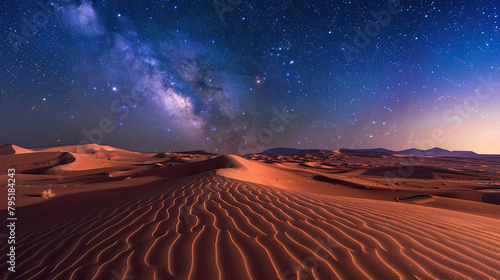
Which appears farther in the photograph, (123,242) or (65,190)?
(65,190)

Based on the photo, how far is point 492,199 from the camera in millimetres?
7312

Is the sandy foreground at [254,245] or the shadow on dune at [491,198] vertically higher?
the sandy foreground at [254,245]

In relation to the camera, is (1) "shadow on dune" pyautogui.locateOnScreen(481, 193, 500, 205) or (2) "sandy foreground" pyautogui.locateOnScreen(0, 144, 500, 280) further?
(1) "shadow on dune" pyautogui.locateOnScreen(481, 193, 500, 205)

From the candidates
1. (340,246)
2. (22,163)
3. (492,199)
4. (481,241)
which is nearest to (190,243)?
(340,246)

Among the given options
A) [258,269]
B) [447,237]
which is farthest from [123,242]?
[447,237]

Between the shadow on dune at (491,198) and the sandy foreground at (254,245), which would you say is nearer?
the sandy foreground at (254,245)

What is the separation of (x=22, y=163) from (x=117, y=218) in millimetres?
25389

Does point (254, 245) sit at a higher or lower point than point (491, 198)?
higher

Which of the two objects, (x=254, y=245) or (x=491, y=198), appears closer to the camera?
(x=254, y=245)

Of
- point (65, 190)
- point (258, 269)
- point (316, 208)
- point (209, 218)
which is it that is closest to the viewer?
point (258, 269)

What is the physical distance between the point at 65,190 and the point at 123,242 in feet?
28.1

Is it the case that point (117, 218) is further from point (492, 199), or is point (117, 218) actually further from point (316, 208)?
point (492, 199)

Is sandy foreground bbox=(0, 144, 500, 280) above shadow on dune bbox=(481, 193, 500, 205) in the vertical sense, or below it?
above

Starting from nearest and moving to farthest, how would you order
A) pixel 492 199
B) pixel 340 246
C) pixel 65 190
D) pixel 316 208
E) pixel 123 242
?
1. pixel 340 246
2. pixel 123 242
3. pixel 316 208
4. pixel 492 199
5. pixel 65 190
